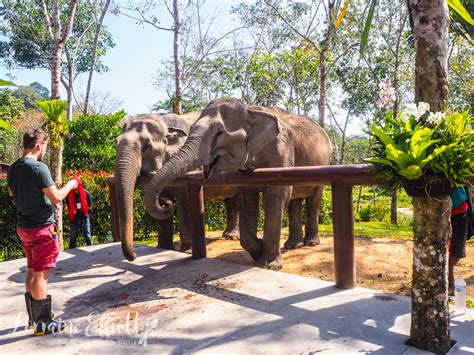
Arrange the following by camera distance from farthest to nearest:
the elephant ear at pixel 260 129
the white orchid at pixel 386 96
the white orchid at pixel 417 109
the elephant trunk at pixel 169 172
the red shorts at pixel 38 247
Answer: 1. the elephant ear at pixel 260 129
2. the elephant trunk at pixel 169 172
3. the red shorts at pixel 38 247
4. the white orchid at pixel 386 96
5. the white orchid at pixel 417 109

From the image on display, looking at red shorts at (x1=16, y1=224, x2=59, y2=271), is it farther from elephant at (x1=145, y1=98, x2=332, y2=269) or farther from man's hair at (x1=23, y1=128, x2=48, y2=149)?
elephant at (x1=145, y1=98, x2=332, y2=269)

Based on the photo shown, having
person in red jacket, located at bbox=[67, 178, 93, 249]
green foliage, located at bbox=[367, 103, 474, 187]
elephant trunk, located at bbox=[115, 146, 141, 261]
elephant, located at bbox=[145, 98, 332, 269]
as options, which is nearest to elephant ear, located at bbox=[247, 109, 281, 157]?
elephant, located at bbox=[145, 98, 332, 269]

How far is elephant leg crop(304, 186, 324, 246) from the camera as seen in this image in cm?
694

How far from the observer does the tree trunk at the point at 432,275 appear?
2303 mm

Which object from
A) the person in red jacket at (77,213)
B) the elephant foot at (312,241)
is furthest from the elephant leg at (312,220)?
the person in red jacket at (77,213)

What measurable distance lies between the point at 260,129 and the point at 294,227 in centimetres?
255

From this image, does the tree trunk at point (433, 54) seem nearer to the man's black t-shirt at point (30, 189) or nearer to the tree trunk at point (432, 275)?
the tree trunk at point (432, 275)

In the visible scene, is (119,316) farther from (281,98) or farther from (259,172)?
(281,98)

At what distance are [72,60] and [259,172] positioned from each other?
78.6 ft

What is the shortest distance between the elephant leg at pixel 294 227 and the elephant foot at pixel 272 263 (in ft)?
5.54

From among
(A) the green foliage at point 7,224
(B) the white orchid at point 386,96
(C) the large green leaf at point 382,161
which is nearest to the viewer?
(C) the large green leaf at point 382,161

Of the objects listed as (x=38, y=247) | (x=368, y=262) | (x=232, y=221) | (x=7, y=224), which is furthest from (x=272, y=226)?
(x=7, y=224)

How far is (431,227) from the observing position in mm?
2314

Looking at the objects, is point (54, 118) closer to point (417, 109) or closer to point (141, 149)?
point (141, 149)
